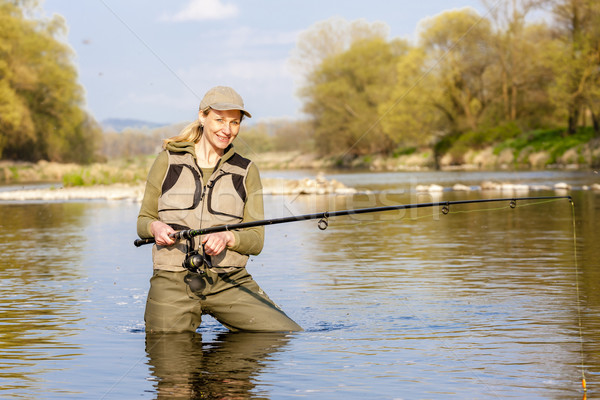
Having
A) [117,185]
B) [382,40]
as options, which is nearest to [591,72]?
[117,185]

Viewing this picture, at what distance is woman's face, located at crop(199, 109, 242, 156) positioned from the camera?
6652 mm

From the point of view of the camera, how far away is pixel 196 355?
6621 millimetres

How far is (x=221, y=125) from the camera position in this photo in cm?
666

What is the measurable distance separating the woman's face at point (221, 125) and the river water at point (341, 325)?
1545mm

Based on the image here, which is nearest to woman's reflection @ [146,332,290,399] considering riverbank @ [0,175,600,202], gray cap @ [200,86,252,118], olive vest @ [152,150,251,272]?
olive vest @ [152,150,251,272]

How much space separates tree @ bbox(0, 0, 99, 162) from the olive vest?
5752cm

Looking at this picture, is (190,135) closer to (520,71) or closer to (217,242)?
(217,242)

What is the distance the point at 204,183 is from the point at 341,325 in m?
1.91

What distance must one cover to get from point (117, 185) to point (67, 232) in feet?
58.2

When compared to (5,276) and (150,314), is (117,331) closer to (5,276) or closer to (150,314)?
(150,314)

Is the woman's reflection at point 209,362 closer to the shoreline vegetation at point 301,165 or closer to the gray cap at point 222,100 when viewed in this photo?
the gray cap at point 222,100

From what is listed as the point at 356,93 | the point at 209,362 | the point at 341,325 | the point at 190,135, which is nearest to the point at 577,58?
the point at 356,93

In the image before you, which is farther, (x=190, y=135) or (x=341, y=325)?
(x=341, y=325)

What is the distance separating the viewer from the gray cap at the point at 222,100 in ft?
21.5
